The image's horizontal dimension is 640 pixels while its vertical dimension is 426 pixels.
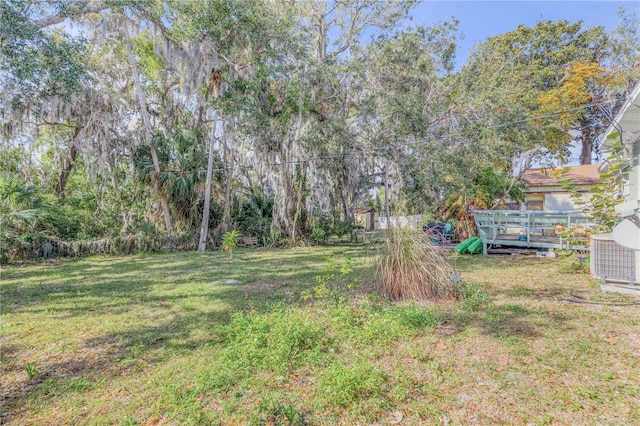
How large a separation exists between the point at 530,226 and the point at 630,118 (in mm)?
3577

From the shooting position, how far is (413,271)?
13.7 feet

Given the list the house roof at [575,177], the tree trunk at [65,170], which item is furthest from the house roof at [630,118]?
the tree trunk at [65,170]

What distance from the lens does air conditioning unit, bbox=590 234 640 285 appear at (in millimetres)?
4582

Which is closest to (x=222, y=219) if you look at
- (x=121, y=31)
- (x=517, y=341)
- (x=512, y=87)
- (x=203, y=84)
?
(x=203, y=84)

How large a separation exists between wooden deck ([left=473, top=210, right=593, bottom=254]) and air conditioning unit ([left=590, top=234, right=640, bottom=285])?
174 centimetres

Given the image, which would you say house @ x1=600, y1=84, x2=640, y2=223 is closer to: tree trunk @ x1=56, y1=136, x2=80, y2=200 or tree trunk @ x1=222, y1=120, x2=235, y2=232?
tree trunk @ x1=222, y1=120, x2=235, y2=232

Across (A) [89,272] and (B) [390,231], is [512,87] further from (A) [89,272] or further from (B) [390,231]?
(A) [89,272]

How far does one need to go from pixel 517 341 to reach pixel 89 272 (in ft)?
25.3

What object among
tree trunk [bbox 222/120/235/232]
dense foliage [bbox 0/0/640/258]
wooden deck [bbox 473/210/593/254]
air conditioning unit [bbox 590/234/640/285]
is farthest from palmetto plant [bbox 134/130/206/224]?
air conditioning unit [bbox 590/234/640/285]

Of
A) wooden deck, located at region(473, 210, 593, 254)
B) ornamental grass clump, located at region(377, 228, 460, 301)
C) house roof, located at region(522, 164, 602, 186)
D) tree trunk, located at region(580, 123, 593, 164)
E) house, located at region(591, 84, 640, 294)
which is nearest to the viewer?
ornamental grass clump, located at region(377, 228, 460, 301)

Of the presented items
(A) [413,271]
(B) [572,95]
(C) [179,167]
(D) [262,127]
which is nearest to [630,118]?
(A) [413,271]

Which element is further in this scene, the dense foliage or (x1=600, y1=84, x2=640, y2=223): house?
the dense foliage

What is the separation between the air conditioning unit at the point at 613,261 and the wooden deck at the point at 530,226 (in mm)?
1743

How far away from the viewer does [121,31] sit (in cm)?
987
